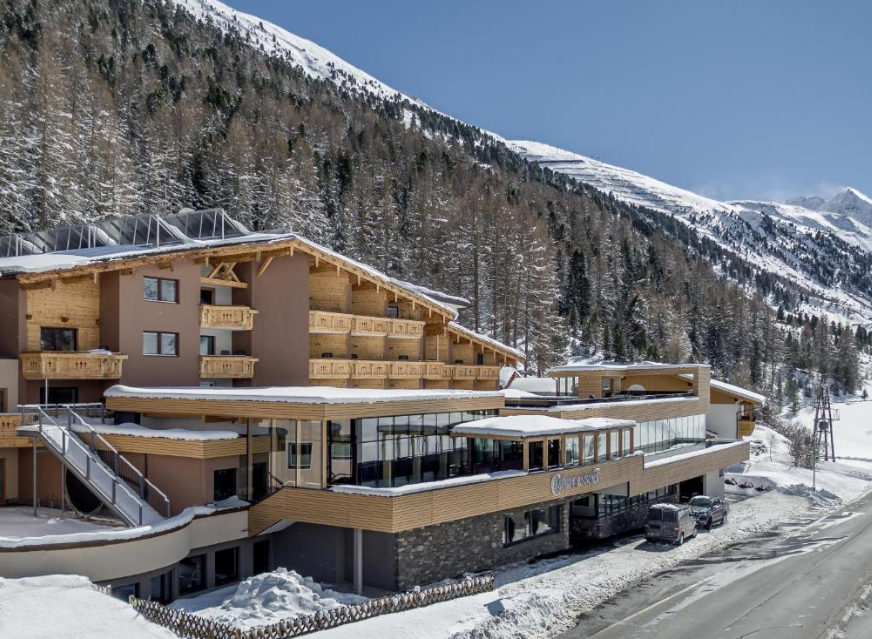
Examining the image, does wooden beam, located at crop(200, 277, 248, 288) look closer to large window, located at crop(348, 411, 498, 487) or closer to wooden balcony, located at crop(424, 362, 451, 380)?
large window, located at crop(348, 411, 498, 487)

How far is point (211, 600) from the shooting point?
74.7 ft

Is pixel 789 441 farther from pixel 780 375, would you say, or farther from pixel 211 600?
pixel 780 375

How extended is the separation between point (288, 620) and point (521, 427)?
1281 centimetres

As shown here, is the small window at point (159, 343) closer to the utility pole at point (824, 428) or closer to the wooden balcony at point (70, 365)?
the wooden balcony at point (70, 365)

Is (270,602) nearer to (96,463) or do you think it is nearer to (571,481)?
(96,463)

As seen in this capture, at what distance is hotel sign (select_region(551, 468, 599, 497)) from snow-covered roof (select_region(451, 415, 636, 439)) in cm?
187

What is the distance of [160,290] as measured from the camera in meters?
31.5

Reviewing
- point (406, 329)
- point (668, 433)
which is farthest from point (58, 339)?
point (668, 433)

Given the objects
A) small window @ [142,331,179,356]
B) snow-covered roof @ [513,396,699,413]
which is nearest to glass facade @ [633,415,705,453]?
snow-covered roof @ [513,396,699,413]

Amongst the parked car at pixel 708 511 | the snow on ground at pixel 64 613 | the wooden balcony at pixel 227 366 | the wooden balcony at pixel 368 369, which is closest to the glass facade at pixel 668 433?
the parked car at pixel 708 511

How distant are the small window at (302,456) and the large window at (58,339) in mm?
10729

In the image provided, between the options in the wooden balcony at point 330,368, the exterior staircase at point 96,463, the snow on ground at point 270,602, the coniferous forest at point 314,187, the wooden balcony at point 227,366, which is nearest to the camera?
the snow on ground at point 270,602

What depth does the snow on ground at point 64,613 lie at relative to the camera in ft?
53.6

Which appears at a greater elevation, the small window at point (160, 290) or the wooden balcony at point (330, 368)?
the small window at point (160, 290)
